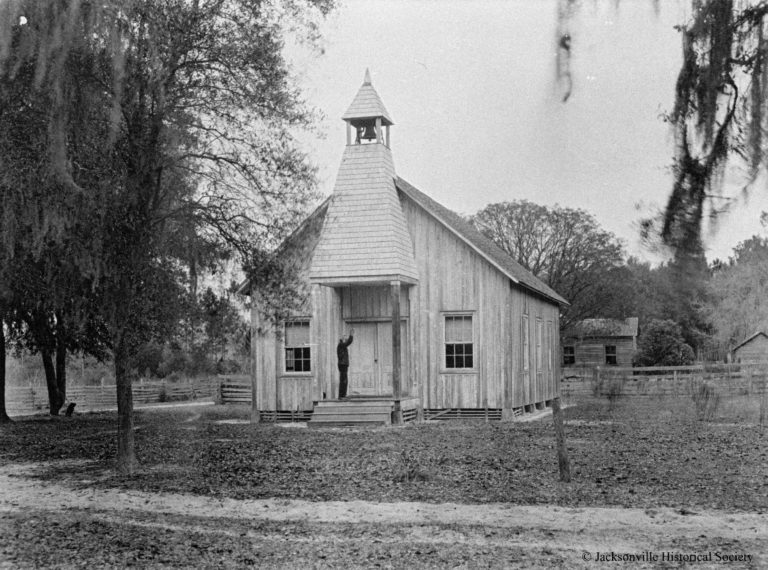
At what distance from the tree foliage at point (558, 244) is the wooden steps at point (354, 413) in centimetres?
2503

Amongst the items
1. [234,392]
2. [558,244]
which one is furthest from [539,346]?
[558,244]

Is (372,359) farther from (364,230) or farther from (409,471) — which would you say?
(409,471)

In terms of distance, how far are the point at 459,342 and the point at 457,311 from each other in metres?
0.86

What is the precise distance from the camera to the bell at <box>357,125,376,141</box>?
2345cm

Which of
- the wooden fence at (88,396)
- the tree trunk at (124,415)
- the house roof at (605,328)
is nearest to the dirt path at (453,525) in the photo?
the tree trunk at (124,415)

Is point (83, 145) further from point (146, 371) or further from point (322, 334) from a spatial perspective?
point (146, 371)

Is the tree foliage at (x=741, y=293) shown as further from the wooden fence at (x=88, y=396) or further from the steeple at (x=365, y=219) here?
the wooden fence at (x=88, y=396)

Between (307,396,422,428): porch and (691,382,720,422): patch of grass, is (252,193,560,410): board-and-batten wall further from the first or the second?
(691,382,720,422): patch of grass

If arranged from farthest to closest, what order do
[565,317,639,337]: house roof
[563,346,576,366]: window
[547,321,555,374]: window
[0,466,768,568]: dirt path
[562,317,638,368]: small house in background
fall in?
1. [563,346,576,366]: window
2. [562,317,638,368]: small house in background
3. [565,317,639,337]: house roof
4. [547,321,555,374]: window
5. [0,466,768,568]: dirt path

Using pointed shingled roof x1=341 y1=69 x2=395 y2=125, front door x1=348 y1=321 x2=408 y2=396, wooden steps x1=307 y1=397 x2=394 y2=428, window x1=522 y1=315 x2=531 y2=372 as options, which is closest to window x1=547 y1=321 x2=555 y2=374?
window x1=522 y1=315 x2=531 y2=372

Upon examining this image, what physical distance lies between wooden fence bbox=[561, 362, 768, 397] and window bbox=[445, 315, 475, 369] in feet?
27.6

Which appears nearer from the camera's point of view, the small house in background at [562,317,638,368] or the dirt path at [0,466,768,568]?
the dirt path at [0,466,768,568]

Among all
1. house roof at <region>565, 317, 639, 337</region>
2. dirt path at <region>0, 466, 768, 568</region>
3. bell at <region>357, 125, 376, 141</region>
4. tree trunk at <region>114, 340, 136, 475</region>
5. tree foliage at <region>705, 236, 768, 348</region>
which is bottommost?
dirt path at <region>0, 466, 768, 568</region>

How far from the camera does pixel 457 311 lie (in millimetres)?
22812
